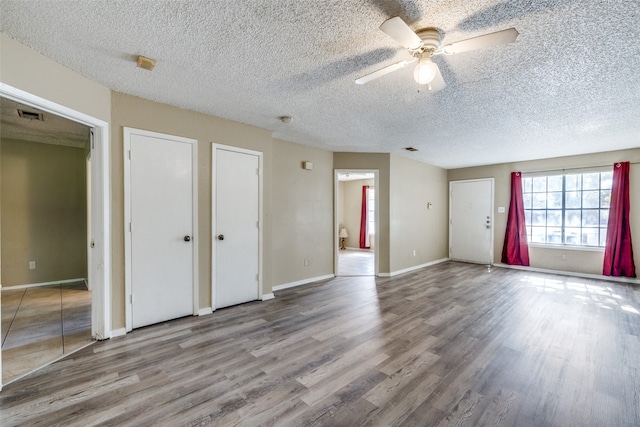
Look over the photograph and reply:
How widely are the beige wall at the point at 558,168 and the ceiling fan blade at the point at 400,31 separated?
19.7 ft

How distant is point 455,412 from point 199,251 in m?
2.99

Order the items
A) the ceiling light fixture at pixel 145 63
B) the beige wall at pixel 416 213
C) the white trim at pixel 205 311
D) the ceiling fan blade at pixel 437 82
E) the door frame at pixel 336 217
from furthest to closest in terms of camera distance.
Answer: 1. the beige wall at pixel 416 213
2. the door frame at pixel 336 217
3. the white trim at pixel 205 311
4. the ceiling light fixture at pixel 145 63
5. the ceiling fan blade at pixel 437 82

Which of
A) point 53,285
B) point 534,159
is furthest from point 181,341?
point 534,159

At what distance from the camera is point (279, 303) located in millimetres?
3854

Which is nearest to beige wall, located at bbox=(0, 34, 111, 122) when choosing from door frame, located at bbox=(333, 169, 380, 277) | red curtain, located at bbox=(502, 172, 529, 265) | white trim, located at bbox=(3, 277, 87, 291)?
door frame, located at bbox=(333, 169, 380, 277)

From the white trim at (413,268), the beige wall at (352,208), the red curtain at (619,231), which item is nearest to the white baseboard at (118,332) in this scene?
the white trim at (413,268)

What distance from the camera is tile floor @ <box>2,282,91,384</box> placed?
236cm

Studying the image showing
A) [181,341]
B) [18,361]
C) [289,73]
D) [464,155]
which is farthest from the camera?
[464,155]

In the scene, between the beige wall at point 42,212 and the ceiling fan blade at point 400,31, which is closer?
the ceiling fan blade at point 400,31

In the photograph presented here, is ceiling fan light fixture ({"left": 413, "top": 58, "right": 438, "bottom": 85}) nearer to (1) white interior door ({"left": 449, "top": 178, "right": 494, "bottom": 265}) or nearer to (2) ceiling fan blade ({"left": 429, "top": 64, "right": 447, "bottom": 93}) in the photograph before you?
(2) ceiling fan blade ({"left": 429, "top": 64, "right": 447, "bottom": 93})

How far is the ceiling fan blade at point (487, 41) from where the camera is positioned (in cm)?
157

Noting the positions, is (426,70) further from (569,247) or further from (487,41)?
(569,247)

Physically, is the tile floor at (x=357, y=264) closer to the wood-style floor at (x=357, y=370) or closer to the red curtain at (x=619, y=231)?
the wood-style floor at (x=357, y=370)

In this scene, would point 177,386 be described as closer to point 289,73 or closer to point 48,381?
point 48,381
